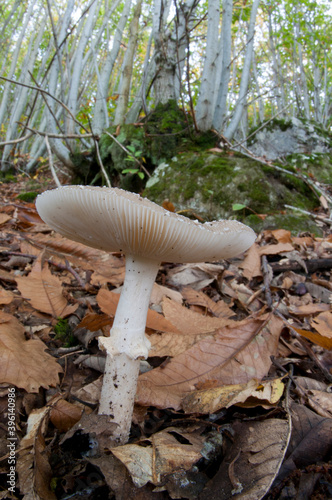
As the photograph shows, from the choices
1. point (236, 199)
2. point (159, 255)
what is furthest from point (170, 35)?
point (159, 255)

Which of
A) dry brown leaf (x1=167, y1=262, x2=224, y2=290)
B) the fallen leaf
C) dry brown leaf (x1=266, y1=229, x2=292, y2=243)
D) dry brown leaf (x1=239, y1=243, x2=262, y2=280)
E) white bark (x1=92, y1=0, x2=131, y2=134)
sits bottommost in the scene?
the fallen leaf

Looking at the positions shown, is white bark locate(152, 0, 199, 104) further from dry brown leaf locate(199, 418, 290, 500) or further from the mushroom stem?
dry brown leaf locate(199, 418, 290, 500)

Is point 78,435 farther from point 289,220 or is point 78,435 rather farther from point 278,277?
point 289,220

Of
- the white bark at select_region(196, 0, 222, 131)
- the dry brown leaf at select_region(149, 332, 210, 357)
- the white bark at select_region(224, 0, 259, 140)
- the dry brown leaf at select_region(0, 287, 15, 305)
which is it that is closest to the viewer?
the dry brown leaf at select_region(149, 332, 210, 357)

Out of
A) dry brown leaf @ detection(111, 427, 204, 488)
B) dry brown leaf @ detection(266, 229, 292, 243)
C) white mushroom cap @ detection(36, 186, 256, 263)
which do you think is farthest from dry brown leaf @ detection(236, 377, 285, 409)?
dry brown leaf @ detection(266, 229, 292, 243)

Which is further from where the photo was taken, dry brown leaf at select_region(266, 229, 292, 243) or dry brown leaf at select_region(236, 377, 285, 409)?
dry brown leaf at select_region(266, 229, 292, 243)

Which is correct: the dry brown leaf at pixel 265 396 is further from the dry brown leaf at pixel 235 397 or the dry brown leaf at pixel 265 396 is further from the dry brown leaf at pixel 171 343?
the dry brown leaf at pixel 171 343
